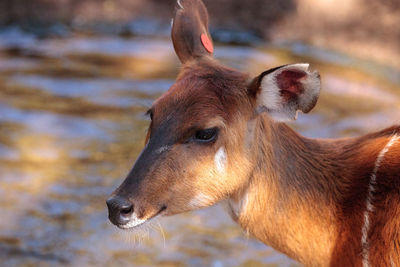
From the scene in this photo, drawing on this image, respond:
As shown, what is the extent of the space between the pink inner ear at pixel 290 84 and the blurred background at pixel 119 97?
932 mm

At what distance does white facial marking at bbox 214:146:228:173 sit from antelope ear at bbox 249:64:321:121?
1.12ft

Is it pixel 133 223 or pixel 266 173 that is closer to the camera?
pixel 133 223

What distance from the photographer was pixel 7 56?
10484 millimetres

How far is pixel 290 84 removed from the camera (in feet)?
12.5

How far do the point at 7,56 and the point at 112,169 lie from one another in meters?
4.05

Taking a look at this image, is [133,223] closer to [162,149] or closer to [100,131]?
[162,149]

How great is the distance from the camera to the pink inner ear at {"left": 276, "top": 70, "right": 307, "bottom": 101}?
12.3 feet

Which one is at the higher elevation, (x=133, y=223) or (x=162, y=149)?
(x=162, y=149)

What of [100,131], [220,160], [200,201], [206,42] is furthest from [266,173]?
[100,131]

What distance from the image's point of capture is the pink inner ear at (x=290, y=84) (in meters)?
3.76

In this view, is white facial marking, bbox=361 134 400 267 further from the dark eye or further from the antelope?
the dark eye

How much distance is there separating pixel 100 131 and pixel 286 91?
4.67 metres

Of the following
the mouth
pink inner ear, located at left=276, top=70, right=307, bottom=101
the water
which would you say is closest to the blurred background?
the water

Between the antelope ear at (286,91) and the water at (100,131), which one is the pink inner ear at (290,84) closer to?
the antelope ear at (286,91)
